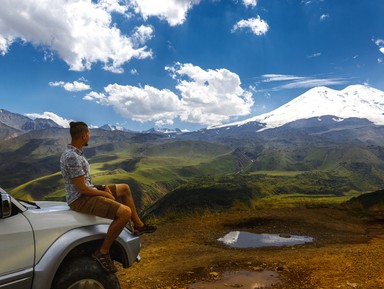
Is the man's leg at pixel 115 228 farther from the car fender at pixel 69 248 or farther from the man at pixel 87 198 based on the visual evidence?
the car fender at pixel 69 248

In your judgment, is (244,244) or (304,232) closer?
(244,244)

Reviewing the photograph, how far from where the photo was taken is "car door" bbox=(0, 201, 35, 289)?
4.16 m

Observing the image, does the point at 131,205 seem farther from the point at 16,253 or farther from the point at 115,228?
the point at 16,253

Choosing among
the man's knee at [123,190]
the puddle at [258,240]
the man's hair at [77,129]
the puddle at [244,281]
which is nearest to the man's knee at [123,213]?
the man's knee at [123,190]

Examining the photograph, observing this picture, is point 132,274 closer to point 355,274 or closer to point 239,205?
point 355,274

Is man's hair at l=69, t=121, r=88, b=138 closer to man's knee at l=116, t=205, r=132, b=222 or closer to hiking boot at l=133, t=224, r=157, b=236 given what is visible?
man's knee at l=116, t=205, r=132, b=222

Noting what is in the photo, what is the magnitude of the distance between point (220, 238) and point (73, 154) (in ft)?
33.5

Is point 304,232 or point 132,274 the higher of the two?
point 132,274

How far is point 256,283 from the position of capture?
8336 mm

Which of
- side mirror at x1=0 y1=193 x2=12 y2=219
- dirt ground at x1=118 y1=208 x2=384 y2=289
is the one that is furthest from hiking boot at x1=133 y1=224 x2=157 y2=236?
dirt ground at x1=118 y1=208 x2=384 y2=289

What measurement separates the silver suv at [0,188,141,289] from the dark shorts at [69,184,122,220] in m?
0.09

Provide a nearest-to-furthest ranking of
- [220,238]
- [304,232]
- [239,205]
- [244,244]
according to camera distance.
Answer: [244,244], [220,238], [304,232], [239,205]

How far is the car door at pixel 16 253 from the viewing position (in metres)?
4.16

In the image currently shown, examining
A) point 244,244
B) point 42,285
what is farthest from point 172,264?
point 42,285
